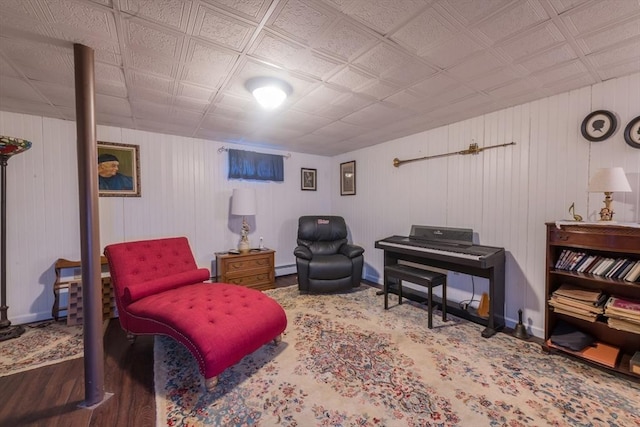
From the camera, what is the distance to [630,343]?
2027 millimetres

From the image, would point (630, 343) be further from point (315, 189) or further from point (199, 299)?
point (315, 189)

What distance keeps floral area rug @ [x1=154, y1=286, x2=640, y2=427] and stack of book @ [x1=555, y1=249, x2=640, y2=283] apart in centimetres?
72

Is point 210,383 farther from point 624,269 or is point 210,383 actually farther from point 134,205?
point 624,269

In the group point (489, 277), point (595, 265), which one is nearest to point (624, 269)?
point (595, 265)

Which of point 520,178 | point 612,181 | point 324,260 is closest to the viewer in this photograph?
point 612,181

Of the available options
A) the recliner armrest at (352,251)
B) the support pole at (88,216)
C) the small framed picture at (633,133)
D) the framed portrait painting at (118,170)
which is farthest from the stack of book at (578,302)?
the framed portrait painting at (118,170)

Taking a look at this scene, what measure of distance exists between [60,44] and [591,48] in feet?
10.9

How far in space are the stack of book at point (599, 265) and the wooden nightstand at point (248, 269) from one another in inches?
129

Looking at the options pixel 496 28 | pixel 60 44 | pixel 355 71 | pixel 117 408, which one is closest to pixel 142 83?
pixel 60 44

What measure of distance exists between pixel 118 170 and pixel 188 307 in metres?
2.31

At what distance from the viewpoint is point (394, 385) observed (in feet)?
5.98

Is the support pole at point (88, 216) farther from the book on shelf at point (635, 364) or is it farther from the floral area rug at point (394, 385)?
the book on shelf at point (635, 364)

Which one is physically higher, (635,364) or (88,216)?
(88,216)

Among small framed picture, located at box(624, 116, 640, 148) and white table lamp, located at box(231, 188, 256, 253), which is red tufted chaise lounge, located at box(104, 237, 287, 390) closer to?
white table lamp, located at box(231, 188, 256, 253)
